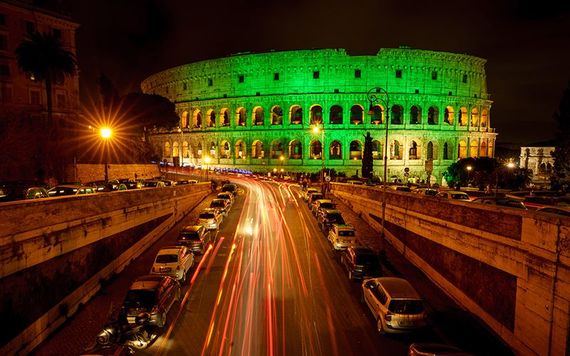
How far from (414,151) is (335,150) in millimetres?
14716

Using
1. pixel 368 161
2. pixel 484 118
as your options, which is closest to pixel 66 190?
pixel 368 161

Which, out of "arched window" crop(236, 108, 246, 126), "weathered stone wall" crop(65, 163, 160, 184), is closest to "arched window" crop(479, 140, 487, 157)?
"arched window" crop(236, 108, 246, 126)

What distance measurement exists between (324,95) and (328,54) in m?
7.14

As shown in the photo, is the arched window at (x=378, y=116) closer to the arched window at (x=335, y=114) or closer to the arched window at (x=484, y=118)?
the arched window at (x=335, y=114)

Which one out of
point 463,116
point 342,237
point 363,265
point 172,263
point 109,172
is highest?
point 463,116

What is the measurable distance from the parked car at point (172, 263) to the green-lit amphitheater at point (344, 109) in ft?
154

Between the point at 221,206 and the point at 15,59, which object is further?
the point at 15,59

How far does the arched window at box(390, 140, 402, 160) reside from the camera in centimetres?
6519

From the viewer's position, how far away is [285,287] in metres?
16.0

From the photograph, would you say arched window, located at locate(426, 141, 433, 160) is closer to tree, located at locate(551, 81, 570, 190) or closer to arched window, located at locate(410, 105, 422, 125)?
arched window, located at locate(410, 105, 422, 125)

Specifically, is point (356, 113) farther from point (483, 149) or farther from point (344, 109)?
point (483, 149)

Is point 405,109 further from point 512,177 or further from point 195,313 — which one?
point 195,313

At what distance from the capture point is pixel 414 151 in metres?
67.2

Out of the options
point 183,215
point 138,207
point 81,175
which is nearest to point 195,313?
point 138,207
